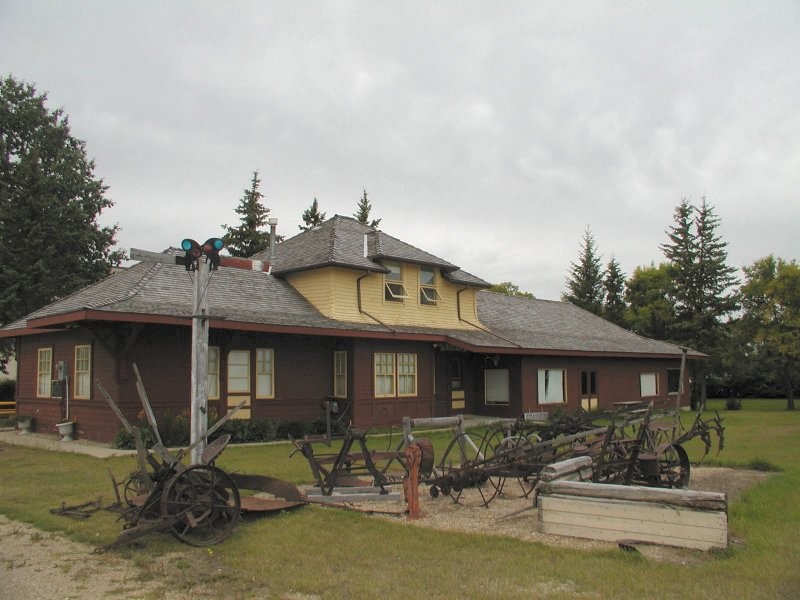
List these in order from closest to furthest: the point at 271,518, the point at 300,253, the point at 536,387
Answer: the point at 271,518
the point at 300,253
the point at 536,387

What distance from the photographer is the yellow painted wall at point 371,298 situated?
20719 millimetres

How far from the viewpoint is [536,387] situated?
24781mm

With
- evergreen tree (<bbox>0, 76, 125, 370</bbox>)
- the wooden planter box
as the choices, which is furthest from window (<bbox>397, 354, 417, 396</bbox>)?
evergreen tree (<bbox>0, 76, 125, 370</bbox>)

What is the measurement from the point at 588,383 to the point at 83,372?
60.2 ft

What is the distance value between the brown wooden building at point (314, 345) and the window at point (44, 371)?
2.2 inches

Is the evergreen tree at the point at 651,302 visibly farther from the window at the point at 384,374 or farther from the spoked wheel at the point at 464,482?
the spoked wheel at the point at 464,482

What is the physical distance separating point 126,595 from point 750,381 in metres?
49.0

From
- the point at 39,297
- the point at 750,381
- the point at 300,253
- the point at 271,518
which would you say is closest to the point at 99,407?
the point at 300,253

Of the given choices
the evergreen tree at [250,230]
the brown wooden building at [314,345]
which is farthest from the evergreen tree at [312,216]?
the brown wooden building at [314,345]

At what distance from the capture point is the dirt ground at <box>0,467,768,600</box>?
5.71 metres

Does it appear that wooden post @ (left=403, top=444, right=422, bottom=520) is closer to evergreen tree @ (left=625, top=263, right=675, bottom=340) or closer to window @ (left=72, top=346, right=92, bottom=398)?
window @ (left=72, top=346, right=92, bottom=398)

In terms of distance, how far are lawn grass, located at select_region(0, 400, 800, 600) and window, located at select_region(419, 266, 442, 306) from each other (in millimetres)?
14432

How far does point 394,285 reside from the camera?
22.4 metres

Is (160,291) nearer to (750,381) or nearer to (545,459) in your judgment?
(545,459)
